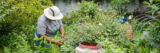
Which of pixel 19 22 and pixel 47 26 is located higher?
pixel 47 26

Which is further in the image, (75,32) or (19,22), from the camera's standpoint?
(19,22)

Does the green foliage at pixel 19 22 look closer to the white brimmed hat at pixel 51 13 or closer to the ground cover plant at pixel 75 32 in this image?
the ground cover plant at pixel 75 32

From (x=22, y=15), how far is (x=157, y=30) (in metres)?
3.30

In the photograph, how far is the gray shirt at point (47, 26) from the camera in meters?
3.51

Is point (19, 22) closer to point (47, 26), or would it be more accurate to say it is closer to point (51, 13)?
point (47, 26)

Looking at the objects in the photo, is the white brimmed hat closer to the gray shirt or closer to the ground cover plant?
the gray shirt

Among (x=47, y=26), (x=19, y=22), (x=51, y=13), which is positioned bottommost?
(x=19, y=22)

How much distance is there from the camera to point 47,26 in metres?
3.70

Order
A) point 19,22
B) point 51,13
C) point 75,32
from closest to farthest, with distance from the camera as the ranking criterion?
point 75,32 < point 51,13 < point 19,22

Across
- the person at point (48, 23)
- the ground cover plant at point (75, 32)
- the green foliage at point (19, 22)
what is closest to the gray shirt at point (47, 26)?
the person at point (48, 23)

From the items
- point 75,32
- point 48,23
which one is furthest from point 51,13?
point 75,32

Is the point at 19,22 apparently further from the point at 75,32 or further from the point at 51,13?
the point at 75,32

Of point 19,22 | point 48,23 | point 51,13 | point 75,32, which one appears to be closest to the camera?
point 75,32

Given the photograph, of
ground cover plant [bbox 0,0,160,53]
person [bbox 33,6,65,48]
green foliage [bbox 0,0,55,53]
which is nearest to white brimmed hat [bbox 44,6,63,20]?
person [bbox 33,6,65,48]
